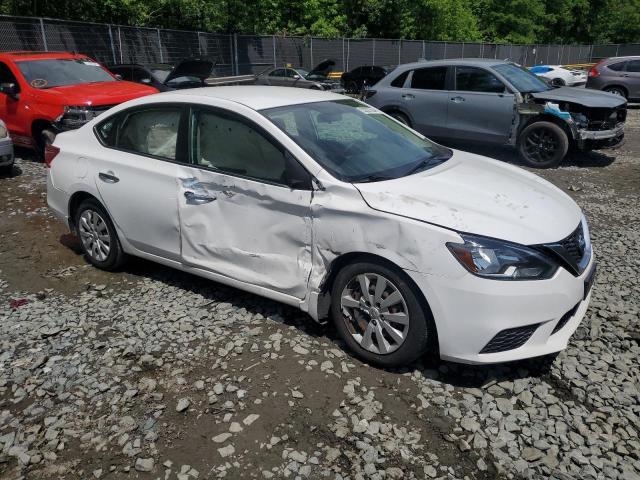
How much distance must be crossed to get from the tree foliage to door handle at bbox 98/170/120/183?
1858 centimetres

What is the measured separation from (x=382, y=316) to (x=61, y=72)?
835 centimetres

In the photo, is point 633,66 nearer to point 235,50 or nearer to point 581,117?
point 581,117

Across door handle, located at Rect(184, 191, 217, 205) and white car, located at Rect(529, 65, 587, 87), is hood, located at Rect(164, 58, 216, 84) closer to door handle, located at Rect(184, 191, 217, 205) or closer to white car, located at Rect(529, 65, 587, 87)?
door handle, located at Rect(184, 191, 217, 205)

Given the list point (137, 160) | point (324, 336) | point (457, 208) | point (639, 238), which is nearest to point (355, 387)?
point (324, 336)

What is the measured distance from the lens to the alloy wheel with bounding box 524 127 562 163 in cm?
862

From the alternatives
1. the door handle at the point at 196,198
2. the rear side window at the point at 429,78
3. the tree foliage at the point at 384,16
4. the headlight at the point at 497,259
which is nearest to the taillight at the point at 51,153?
the door handle at the point at 196,198

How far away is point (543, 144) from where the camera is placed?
873 centimetres

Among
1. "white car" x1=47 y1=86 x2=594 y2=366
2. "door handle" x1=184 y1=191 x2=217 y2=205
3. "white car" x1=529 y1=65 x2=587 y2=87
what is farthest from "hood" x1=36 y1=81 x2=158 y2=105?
"white car" x1=529 y1=65 x2=587 y2=87

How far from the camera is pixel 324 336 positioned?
3.70 metres

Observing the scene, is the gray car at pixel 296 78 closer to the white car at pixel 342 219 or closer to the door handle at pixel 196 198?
the white car at pixel 342 219

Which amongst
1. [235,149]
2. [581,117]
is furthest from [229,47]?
[235,149]

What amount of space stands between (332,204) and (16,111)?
25.2 feet

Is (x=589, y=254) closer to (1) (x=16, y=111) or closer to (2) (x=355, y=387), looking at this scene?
(2) (x=355, y=387)

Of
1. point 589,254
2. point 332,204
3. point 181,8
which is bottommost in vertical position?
point 589,254
